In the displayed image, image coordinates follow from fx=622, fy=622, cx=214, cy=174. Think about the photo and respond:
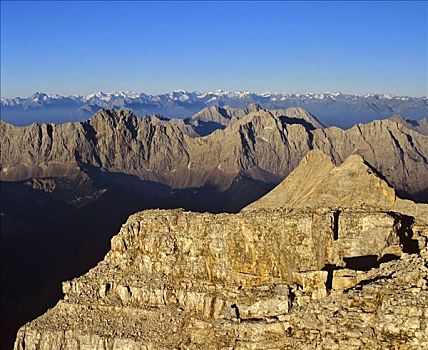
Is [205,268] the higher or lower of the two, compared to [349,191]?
lower

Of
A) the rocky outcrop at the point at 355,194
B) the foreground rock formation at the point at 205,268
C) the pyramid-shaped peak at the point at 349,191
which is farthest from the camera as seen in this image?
the pyramid-shaped peak at the point at 349,191

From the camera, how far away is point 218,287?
43.9 meters

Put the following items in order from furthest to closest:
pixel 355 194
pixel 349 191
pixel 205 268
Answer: pixel 349 191
pixel 355 194
pixel 205 268

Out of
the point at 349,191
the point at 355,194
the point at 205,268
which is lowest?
the point at 205,268

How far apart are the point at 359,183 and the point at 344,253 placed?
83.4ft

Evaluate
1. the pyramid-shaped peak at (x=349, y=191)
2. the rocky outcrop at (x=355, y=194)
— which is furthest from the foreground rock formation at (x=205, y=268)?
the pyramid-shaped peak at (x=349, y=191)

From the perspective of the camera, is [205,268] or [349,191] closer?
[205,268]

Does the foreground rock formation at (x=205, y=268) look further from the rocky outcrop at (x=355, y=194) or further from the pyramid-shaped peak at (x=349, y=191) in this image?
the pyramid-shaped peak at (x=349, y=191)

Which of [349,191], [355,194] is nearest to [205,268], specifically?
[355,194]

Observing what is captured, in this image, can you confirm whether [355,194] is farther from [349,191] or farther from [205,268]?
[205,268]

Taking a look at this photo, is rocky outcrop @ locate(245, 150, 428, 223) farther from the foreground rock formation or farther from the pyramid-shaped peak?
the foreground rock formation

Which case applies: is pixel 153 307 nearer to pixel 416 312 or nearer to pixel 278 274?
pixel 278 274

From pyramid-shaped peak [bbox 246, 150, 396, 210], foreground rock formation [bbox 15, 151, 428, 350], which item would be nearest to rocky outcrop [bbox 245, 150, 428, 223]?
pyramid-shaped peak [bbox 246, 150, 396, 210]

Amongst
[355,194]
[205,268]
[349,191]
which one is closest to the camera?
[205,268]
